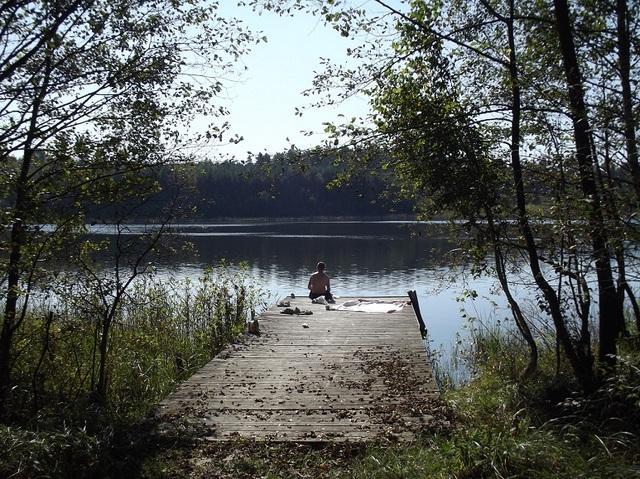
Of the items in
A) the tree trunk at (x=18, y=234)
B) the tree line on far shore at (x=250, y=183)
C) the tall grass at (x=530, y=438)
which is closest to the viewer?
the tall grass at (x=530, y=438)

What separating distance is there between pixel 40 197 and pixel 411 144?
379cm

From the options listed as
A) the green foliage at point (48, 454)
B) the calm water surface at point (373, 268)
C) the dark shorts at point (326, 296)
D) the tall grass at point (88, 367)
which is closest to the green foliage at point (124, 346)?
the tall grass at point (88, 367)

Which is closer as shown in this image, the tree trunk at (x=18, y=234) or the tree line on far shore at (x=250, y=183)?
the tree trunk at (x=18, y=234)

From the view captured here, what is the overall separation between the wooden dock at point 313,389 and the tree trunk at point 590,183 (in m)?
1.92

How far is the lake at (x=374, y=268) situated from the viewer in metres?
8.29

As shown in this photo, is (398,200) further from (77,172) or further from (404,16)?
(77,172)

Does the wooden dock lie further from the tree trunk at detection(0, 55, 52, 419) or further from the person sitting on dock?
the person sitting on dock

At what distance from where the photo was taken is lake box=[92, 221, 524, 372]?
27.2ft

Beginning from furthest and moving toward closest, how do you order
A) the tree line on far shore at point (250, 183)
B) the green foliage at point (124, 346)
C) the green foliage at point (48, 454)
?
the green foliage at point (124, 346) < the tree line on far shore at point (250, 183) < the green foliage at point (48, 454)

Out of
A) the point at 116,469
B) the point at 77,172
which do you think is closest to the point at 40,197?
the point at 77,172

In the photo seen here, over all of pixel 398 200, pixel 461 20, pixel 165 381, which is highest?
pixel 461 20

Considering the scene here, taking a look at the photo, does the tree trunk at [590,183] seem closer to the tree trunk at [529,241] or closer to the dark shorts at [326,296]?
the tree trunk at [529,241]

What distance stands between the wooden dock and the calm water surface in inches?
52.8

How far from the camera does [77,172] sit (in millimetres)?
5949
